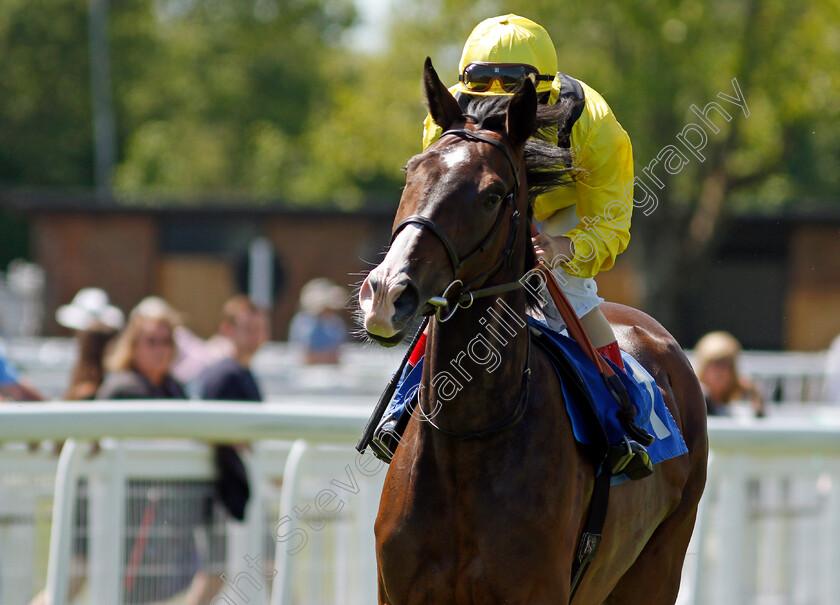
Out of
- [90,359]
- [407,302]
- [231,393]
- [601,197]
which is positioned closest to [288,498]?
[231,393]

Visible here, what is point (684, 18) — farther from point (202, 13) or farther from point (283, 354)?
point (202, 13)

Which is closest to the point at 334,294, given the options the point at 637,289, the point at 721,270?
the point at 637,289

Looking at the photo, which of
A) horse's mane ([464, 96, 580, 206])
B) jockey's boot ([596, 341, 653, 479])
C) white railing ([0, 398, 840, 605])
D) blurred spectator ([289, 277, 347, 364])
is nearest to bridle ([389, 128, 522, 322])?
horse's mane ([464, 96, 580, 206])

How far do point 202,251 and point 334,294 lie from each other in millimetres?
9883

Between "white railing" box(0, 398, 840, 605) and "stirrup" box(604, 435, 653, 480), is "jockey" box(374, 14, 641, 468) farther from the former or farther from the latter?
"white railing" box(0, 398, 840, 605)

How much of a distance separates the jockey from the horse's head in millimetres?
217

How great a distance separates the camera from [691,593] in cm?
513

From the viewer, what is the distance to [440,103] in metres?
3.19

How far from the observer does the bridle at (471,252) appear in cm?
279

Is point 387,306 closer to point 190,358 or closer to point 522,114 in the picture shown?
point 522,114

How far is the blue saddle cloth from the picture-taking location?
3.44 metres

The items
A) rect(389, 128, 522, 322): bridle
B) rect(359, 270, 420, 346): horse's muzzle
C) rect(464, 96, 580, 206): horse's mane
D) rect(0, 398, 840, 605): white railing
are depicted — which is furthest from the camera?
rect(0, 398, 840, 605): white railing

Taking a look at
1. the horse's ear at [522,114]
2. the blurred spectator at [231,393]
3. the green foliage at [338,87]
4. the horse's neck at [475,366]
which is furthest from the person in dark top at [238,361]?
the green foliage at [338,87]

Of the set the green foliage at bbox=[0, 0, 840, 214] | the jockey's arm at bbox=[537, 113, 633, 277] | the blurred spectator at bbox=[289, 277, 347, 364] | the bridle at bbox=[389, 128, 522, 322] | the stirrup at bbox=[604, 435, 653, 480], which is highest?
the green foliage at bbox=[0, 0, 840, 214]
